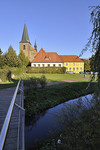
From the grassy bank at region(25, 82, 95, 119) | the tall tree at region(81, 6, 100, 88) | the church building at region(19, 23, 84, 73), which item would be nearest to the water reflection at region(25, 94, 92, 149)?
the grassy bank at region(25, 82, 95, 119)

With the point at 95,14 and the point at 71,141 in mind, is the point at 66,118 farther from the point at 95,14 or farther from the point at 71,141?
the point at 95,14

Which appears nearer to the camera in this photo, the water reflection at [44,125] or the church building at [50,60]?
the water reflection at [44,125]

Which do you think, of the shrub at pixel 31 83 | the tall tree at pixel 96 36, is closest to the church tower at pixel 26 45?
the shrub at pixel 31 83

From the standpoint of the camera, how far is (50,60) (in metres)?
47.6

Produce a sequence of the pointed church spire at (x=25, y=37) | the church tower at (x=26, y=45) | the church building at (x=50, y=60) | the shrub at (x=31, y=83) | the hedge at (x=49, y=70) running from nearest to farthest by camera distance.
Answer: the shrub at (x=31, y=83) < the hedge at (x=49, y=70) < the church building at (x=50, y=60) < the church tower at (x=26, y=45) < the pointed church spire at (x=25, y=37)

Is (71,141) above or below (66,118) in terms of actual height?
below

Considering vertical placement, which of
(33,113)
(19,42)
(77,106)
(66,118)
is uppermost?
(19,42)

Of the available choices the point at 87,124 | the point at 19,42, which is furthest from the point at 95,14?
the point at 19,42

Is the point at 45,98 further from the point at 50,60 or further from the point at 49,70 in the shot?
the point at 50,60

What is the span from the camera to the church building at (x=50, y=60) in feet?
155

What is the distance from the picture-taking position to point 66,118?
476 cm

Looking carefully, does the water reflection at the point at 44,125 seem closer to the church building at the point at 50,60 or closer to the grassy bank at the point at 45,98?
the grassy bank at the point at 45,98

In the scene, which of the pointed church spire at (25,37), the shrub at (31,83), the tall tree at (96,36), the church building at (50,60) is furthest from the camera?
the pointed church spire at (25,37)

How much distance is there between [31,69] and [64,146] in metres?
35.0
